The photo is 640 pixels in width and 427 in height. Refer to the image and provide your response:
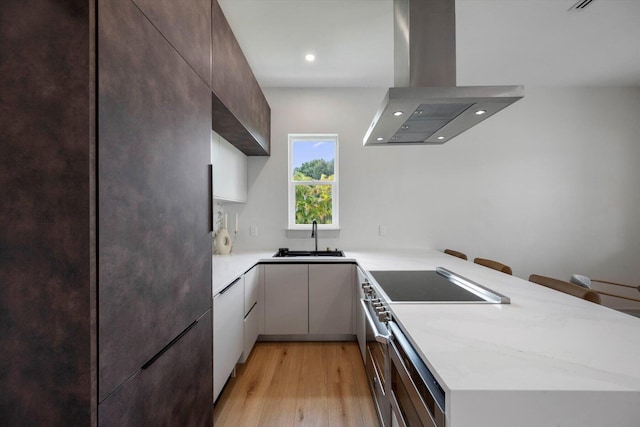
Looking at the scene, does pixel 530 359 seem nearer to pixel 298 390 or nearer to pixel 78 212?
pixel 78 212

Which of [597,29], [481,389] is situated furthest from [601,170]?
[481,389]

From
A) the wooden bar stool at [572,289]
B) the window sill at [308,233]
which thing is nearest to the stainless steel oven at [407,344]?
the wooden bar stool at [572,289]

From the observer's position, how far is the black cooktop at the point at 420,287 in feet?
4.13

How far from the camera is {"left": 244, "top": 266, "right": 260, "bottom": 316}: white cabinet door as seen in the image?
7.08 ft

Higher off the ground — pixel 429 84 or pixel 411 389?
pixel 429 84

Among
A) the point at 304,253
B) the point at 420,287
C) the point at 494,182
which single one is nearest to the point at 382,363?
the point at 420,287

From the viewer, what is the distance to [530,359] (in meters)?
0.74

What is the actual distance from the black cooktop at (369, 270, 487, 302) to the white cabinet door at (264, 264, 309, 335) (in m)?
0.90

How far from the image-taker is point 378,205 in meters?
3.13

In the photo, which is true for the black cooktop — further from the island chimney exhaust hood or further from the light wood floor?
the island chimney exhaust hood

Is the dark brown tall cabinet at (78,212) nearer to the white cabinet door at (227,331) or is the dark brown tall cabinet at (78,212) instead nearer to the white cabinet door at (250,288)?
the white cabinet door at (227,331)

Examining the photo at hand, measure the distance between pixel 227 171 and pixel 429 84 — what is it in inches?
67.0

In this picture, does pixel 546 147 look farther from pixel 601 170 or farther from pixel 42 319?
pixel 42 319

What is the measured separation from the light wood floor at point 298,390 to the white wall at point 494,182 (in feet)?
3.83
